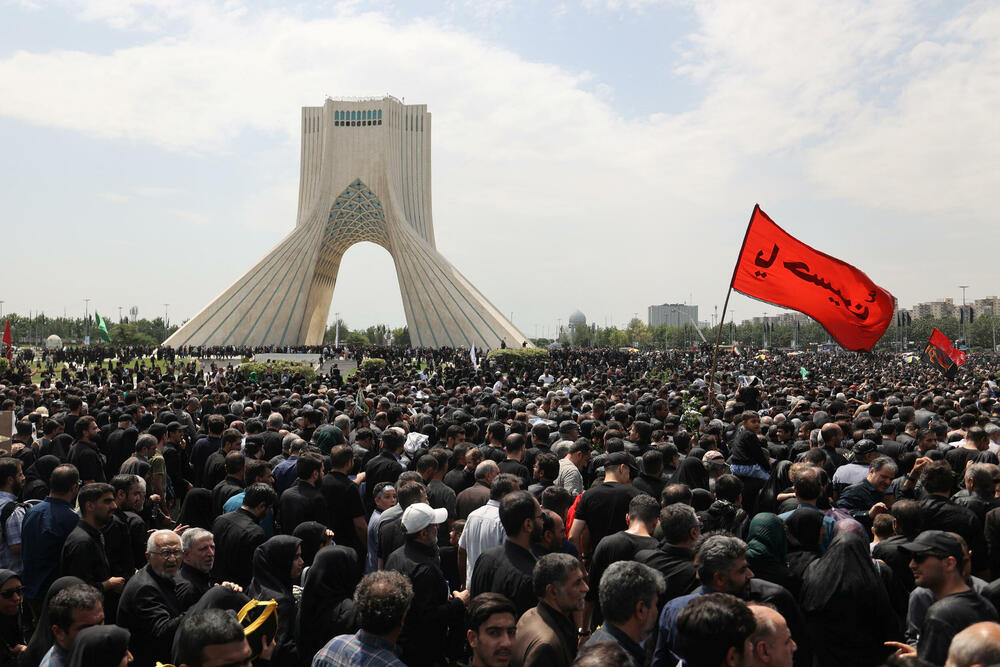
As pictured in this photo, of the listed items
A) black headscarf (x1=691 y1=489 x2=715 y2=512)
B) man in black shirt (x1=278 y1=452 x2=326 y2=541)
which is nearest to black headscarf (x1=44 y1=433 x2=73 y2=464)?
man in black shirt (x1=278 y1=452 x2=326 y2=541)

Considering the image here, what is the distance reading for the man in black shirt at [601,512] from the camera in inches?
180

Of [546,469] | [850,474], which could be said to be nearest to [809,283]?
[850,474]

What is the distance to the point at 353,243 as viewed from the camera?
51.8 meters

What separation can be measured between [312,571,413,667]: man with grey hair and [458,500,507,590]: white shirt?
1.34 meters

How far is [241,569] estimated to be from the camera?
3967 millimetres

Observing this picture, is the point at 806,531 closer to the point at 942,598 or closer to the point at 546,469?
the point at 942,598

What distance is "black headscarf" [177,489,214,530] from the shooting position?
4.98 metres

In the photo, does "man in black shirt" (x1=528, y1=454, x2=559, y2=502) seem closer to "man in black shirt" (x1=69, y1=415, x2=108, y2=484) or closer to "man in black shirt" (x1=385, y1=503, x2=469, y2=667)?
"man in black shirt" (x1=385, y1=503, x2=469, y2=667)

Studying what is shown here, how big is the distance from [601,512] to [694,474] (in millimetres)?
1104

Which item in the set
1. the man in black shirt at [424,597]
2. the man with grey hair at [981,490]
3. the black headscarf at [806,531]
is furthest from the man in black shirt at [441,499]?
the man with grey hair at [981,490]

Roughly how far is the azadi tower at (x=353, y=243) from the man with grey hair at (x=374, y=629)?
119 ft

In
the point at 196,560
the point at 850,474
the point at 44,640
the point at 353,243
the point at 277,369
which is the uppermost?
the point at 353,243

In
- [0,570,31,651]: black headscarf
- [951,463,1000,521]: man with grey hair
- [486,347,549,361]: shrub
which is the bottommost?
[0,570,31,651]: black headscarf

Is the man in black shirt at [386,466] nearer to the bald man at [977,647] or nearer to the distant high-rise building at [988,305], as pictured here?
the bald man at [977,647]
